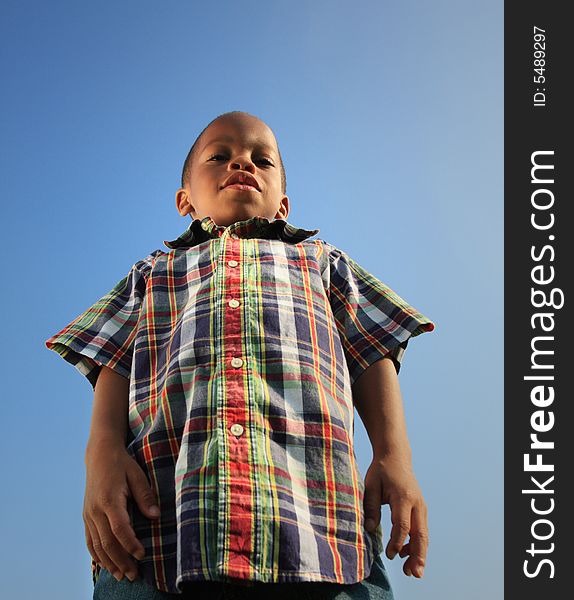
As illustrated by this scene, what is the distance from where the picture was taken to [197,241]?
7.21 ft

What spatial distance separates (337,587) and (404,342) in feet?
2.32

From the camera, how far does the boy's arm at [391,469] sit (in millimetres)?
1682

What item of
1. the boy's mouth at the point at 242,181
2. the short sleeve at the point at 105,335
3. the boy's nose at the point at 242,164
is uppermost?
the boy's nose at the point at 242,164

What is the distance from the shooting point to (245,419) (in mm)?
1571

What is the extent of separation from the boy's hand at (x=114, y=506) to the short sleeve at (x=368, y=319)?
66 cm

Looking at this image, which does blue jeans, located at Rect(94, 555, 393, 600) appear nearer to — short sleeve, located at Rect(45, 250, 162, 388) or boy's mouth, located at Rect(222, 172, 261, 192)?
short sleeve, located at Rect(45, 250, 162, 388)

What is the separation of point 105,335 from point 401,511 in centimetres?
93

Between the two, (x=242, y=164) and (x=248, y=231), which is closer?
(x=248, y=231)

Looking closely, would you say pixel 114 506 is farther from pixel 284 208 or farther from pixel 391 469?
pixel 284 208

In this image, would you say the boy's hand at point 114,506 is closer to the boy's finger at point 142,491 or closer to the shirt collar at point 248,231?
the boy's finger at point 142,491

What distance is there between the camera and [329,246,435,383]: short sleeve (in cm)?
193

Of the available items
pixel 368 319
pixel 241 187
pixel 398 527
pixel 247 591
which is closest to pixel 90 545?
pixel 247 591

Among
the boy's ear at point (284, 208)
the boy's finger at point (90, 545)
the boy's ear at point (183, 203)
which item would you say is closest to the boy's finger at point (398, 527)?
the boy's finger at point (90, 545)

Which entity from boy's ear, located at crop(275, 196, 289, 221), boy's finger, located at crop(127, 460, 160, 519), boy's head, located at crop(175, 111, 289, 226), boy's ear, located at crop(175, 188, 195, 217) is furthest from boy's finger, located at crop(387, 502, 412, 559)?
boy's ear, located at crop(175, 188, 195, 217)
